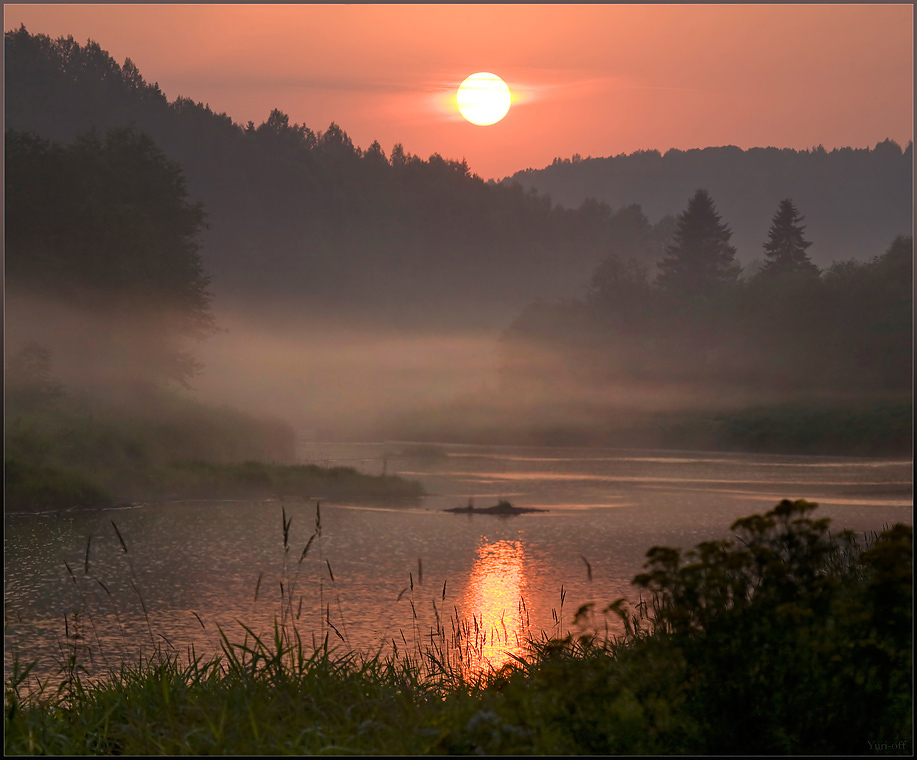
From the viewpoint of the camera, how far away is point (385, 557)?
2314 centimetres

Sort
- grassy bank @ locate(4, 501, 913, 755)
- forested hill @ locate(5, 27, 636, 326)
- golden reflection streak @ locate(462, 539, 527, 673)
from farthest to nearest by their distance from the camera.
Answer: forested hill @ locate(5, 27, 636, 326), golden reflection streak @ locate(462, 539, 527, 673), grassy bank @ locate(4, 501, 913, 755)

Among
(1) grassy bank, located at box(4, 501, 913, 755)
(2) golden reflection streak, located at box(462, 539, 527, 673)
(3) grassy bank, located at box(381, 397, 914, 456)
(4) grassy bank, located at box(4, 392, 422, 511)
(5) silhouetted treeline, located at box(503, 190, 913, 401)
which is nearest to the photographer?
(1) grassy bank, located at box(4, 501, 913, 755)

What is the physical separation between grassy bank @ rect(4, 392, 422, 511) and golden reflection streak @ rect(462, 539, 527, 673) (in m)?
13.4

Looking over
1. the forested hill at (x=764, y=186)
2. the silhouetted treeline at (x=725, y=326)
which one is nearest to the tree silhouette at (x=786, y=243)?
the silhouetted treeline at (x=725, y=326)

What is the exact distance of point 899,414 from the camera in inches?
2217

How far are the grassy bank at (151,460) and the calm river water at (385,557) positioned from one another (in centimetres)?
112

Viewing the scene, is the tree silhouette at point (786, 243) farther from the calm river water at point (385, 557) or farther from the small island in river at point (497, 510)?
the small island in river at point (497, 510)

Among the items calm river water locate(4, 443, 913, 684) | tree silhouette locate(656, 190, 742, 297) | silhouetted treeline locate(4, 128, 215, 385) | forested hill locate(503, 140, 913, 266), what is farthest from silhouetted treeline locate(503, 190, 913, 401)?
forested hill locate(503, 140, 913, 266)

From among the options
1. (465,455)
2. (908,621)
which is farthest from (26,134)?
(908,621)

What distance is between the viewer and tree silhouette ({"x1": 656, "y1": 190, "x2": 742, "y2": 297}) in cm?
8688

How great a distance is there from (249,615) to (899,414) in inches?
2072

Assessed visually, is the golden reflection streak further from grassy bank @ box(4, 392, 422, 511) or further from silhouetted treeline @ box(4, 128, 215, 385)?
silhouetted treeline @ box(4, 128, 215, 385)

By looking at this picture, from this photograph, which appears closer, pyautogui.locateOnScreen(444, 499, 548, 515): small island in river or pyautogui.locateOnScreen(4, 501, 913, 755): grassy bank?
pyautogui.locateOnScreen(4, 501, 913, 755): grassy bank

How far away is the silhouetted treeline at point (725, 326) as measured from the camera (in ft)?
219
